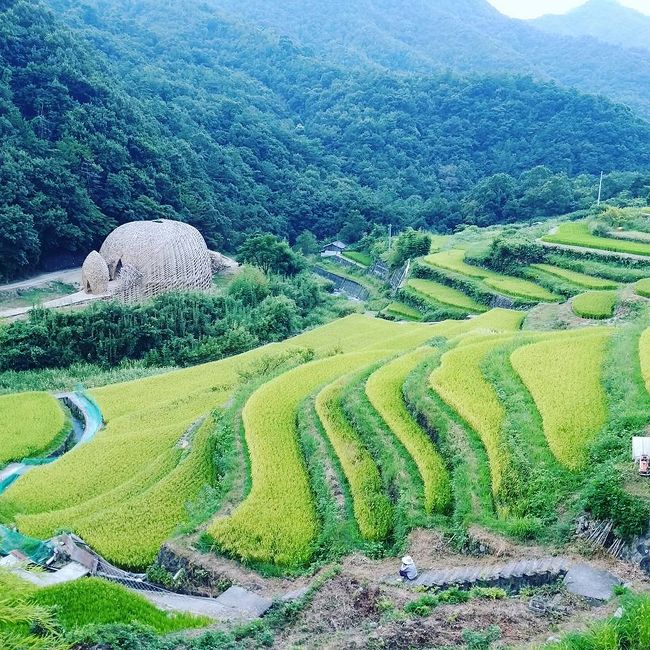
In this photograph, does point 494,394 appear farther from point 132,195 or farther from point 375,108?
point 375,108

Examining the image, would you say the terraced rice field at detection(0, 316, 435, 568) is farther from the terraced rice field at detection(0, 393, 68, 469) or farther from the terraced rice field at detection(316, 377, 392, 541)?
the terraced rice field at detection(316, 377, 392, 541)

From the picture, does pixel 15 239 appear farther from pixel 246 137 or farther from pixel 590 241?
pixel 246 137

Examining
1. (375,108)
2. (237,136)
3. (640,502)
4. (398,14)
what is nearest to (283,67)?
(375,108)

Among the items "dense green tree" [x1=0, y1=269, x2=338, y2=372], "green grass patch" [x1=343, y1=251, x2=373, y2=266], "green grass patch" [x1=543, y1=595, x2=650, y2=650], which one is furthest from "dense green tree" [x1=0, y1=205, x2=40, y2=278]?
"green grass patch" [x1=543, y1=595, x2=650, y2=650]

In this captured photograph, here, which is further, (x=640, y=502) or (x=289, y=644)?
Answer: (x=640, y=502)

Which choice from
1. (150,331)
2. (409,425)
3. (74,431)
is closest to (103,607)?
(409,425)
